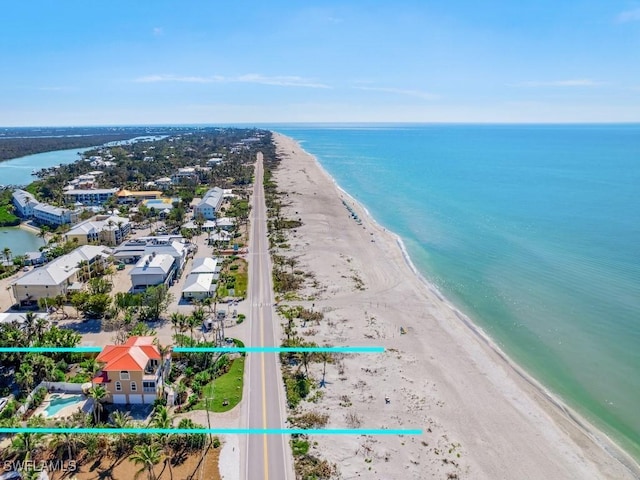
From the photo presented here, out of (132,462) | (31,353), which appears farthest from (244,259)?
(132,462)

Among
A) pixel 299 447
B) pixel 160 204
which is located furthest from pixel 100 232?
pixel 299 447

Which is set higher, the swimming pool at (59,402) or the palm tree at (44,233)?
the palm tree at (44,233)

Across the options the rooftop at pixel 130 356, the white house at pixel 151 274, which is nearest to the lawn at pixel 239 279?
the white house at pixel 151 274

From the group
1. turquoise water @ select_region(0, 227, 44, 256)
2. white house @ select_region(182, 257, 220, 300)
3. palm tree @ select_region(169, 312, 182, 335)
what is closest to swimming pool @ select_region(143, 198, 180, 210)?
turquoise water @ select_region(0, 227, 44, 256)

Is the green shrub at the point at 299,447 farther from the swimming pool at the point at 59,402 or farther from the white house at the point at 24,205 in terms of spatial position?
the white house at the point at 24,205

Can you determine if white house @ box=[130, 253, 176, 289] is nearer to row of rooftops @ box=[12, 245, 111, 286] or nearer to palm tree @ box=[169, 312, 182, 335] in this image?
row of rooftops @ box=[12, 245, 111, 286]

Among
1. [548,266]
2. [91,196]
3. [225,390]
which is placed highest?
[91,196]

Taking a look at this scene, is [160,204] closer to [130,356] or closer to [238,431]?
[130,356]
